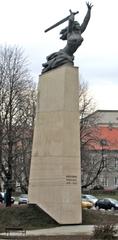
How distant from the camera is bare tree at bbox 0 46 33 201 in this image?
142ft

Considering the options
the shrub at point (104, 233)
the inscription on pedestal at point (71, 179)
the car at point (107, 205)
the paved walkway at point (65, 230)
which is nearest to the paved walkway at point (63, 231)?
the paved walkway at point (65, 230)

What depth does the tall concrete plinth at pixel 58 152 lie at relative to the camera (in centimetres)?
2622

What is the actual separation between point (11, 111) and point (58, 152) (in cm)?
1763

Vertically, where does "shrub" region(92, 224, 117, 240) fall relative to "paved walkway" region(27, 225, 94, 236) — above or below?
above

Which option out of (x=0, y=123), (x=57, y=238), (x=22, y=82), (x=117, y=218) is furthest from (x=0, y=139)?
(x=57, y=238)

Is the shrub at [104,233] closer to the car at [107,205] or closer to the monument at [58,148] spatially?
the monument at [58,148]

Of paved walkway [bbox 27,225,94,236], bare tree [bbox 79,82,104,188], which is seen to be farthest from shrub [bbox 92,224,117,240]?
bare tree [bbox 79,82,104,188]

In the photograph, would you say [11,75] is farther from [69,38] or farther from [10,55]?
[69,38]

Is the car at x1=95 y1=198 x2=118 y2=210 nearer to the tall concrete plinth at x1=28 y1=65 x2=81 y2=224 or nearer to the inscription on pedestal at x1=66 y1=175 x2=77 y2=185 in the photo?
the tall concrete plinth at x1=28 y1=65 x2=81 y2=224

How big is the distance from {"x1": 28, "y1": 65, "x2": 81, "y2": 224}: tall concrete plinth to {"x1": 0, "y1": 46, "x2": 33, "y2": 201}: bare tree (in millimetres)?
15517

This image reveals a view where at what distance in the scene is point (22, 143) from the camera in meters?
47.6

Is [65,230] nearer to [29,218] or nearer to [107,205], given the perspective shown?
[29,218]

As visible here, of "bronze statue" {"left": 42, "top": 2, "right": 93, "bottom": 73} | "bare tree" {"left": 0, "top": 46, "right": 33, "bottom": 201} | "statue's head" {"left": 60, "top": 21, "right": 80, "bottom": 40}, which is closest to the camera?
"bronze statue" {"left": 42, "top": 2, "right": 93, "bottom": 73}

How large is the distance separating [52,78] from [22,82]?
57.4 feet
